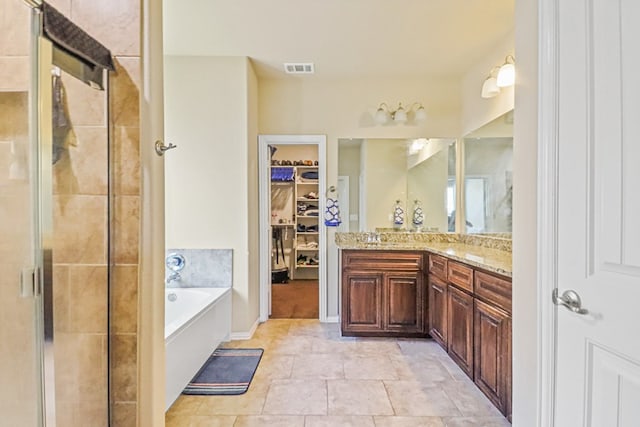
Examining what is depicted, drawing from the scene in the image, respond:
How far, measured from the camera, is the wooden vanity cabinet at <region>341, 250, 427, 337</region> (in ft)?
10.5

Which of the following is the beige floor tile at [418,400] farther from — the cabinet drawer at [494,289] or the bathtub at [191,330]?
the bathtub at [191,330]

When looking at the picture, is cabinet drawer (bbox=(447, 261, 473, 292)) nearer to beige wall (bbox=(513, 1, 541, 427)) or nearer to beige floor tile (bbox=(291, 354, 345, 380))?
beige wall (bbox=(513, 1, 541, 427))

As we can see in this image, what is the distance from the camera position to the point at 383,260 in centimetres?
321

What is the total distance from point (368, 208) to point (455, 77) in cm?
167

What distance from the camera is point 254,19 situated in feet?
8.69

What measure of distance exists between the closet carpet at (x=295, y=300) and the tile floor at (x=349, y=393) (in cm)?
89

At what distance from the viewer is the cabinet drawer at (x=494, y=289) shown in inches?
73.9

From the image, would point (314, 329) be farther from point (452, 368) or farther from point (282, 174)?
point (282, 174)

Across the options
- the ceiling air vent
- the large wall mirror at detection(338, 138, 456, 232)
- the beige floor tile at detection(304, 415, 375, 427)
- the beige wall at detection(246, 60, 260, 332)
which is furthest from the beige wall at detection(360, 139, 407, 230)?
the beige floor tile at detection(304, 415, 375, 427)

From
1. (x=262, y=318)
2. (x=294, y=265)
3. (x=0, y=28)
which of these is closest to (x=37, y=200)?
(x=0, y=28)

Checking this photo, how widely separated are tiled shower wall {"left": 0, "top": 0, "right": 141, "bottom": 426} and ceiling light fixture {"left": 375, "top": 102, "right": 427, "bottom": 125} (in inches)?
110

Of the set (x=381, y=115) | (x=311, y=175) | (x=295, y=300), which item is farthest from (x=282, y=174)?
(x=381, y=115)

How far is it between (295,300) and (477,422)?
2.99m

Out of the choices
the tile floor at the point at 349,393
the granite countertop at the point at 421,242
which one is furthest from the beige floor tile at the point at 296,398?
the granite countertop at the point at 421,242
